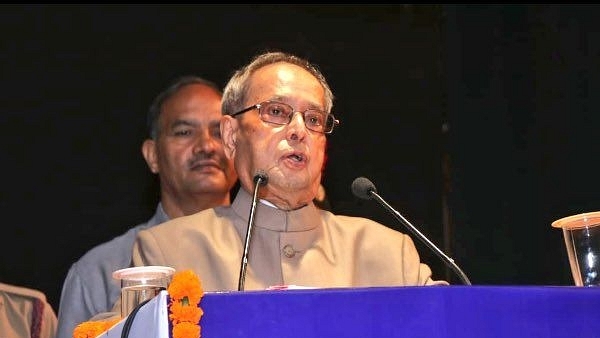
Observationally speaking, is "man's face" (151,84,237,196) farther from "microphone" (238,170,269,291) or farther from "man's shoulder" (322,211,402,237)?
"microphone" (238,170,269,291)

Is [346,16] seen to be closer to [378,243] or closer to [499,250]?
[499,250]

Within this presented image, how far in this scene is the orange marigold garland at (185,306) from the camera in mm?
1687

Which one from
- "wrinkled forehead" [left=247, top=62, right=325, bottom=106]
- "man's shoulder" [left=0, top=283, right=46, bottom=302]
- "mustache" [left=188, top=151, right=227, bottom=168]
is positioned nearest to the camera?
"wrinkled forehead" [left=247, top=62, right=325, bottom=106]

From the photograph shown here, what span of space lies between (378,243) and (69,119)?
1861 millimetres

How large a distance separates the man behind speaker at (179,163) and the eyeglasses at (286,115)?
41.5 inches

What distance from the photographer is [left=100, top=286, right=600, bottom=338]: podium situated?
5.69 ft

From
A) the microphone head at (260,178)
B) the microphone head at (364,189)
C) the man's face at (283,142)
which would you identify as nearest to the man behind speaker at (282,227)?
the man's face at (283,142)

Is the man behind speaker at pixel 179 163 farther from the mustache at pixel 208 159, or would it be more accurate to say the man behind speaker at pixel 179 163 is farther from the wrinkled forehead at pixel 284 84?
the wrinkled forehead at pixel 284 84

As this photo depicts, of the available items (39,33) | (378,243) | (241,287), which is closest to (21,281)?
(39,33)

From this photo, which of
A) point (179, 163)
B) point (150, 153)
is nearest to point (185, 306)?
point (179, 163)

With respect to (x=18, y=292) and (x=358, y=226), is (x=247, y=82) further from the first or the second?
(x=18, y=292)

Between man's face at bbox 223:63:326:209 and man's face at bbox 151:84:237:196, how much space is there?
0.92 metres

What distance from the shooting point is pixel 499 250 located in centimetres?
429

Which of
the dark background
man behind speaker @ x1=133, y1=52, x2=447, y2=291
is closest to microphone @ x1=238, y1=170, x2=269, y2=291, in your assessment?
man behind speaker @ x1=133, y1=52, x2=447, y2=291
